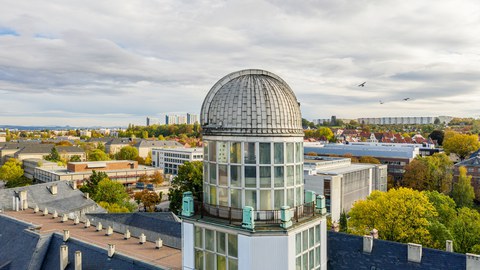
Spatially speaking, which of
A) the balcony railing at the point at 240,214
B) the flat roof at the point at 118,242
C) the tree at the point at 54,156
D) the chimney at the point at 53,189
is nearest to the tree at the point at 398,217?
the flat roof at the point at 118,242

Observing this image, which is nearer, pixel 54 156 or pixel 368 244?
pixel 368 244

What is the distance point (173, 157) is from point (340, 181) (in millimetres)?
81087

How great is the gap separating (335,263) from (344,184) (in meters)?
44.7

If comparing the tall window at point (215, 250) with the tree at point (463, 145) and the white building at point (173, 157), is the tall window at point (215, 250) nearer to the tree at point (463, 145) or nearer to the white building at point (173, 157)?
the white building at point (173, 157)

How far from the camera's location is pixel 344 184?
66.8 meters

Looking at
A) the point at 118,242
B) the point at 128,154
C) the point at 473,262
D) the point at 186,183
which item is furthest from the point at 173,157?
the point at 473,262

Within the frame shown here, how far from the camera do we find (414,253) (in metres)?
22.9

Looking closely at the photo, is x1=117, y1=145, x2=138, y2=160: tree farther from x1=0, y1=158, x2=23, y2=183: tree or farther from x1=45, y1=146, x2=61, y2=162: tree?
x1=0, y1=158, x2=23, y2=183: tree

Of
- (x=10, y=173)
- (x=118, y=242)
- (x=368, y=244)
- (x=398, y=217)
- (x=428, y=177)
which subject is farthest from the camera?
(x=10, y=173)

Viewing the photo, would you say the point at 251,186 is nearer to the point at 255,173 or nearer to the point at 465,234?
the point at 255,173

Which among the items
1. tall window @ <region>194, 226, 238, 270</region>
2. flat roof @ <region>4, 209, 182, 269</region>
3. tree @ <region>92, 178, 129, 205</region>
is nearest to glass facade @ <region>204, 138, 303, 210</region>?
tall window @ <region>194, 226, 238, 270</region>

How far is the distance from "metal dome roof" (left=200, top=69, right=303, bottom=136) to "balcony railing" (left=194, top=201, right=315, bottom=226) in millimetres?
3146

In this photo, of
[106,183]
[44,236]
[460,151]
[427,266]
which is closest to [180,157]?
[106,183]

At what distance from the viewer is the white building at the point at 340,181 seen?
207 feet
